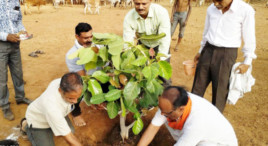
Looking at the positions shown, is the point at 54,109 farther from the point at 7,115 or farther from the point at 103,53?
the point at 7,115

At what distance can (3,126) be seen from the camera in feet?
7.34

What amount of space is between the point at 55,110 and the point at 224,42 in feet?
5.42

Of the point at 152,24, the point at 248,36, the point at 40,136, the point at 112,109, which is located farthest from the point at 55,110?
the point at 248,36

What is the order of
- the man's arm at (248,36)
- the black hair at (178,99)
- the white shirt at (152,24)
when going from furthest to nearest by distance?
1. the white shirt at (152,24)
2. the man's arm at (248,36)
3. the black hair at (178,99)

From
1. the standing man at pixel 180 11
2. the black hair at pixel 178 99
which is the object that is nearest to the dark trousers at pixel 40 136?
the black hair at pixel 178 99

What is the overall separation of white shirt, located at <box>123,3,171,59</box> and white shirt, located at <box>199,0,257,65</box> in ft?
1.47

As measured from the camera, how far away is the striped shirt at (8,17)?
205 centimetres

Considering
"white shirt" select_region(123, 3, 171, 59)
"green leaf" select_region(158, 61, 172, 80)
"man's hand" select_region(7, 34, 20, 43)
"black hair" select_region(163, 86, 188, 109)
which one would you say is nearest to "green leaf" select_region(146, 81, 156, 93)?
"green leaf" select_region(158, 61, 172, 80)

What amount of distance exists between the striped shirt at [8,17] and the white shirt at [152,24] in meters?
1.33

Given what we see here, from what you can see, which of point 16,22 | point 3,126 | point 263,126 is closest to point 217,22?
point 263,126

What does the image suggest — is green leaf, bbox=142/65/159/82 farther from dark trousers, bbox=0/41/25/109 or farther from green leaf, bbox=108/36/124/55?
dark trousers, bbox=0/41/25/109

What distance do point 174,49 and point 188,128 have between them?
3666mm

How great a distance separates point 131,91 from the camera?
137 cm

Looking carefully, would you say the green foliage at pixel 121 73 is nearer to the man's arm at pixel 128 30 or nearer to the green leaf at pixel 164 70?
the green leaf at pixel 164 70
